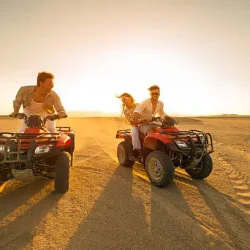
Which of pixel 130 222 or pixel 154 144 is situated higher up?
pixel 154 144

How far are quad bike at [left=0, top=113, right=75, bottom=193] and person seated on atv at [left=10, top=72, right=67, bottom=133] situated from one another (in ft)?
2.56

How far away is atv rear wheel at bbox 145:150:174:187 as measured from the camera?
17.6 feet

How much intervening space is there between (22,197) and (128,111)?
14.7 feet

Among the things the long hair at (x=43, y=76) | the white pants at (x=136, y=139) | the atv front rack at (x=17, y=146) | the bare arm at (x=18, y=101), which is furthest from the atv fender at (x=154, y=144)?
the bare arm at (x=18, y=101)

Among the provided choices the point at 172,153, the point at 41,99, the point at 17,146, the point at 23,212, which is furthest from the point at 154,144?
the point at 23,212

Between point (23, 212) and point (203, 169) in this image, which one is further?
point (203, 169)

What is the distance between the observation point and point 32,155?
435 centimetres

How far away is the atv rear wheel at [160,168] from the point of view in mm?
5363

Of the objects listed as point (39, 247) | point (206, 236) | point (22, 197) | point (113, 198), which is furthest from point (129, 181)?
point (39, 247)

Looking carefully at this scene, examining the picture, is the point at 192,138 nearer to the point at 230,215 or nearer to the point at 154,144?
the point at 154,144

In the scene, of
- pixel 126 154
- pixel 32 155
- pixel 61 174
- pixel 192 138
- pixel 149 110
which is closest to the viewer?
pixel 32 155

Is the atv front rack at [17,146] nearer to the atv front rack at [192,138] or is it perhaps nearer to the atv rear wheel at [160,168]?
the atv rear wheel at [160,168]

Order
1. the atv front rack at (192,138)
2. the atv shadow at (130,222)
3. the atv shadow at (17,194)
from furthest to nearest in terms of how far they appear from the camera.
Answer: the atv front rack at (192,138)
the atv shadow at (17,194)
the atv shadow at (130,222)

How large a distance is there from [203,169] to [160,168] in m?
1.31
